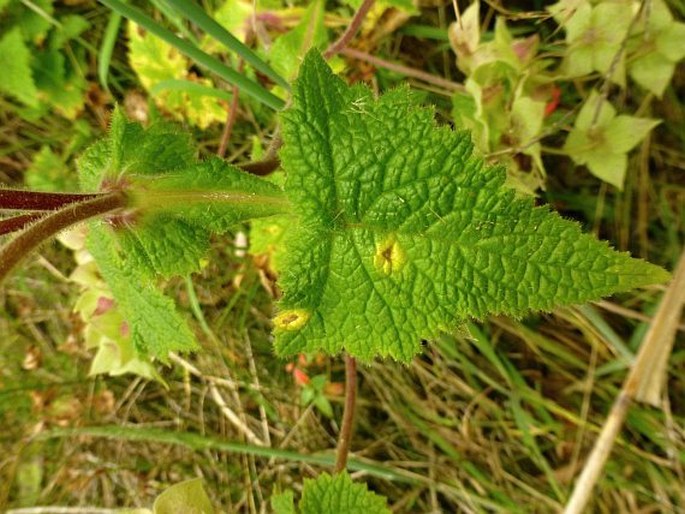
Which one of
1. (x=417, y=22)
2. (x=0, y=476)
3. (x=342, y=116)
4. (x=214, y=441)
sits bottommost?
(x=0, y=476)

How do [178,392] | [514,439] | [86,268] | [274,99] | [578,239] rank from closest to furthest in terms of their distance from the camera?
[578,239], [274,99], [86,268], [514,439], [178,392]

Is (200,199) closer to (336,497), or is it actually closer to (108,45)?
(336,497)

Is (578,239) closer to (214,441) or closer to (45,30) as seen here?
(214,441)

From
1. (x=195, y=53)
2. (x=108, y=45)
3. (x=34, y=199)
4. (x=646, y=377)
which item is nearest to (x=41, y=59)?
(x=108, y=45)

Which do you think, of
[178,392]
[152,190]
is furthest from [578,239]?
[178,392]

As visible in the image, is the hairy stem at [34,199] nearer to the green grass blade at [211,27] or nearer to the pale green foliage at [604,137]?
the green grass blade at [211,27]

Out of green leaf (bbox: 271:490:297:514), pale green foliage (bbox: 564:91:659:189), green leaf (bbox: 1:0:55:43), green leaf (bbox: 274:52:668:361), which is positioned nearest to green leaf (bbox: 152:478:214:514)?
green leaf (bbox: 271:490:297:514)

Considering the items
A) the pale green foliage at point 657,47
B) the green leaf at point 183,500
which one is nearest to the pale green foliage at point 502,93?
the pale green foliage at point 657,47
